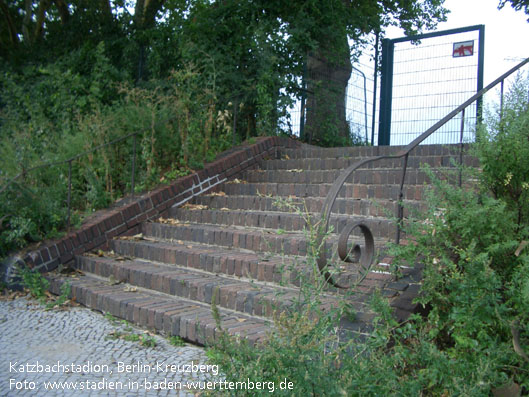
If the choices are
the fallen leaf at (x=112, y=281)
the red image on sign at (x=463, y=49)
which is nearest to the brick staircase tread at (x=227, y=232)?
the fallen leaf at (x=112, y=281)

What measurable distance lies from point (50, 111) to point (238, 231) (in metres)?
6.27

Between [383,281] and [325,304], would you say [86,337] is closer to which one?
[325,304]

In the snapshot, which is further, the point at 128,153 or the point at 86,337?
the point at 128,153

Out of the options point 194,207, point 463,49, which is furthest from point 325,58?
point 194,207

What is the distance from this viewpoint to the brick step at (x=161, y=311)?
12.1ft

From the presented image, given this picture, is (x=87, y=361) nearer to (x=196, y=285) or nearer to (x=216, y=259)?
(x=196, y=285)

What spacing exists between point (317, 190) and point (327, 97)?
346cm

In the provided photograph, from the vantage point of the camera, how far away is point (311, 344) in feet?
7.40

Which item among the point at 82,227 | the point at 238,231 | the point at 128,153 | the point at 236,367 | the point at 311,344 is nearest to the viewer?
the point at 311,344

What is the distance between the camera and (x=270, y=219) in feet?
18.3

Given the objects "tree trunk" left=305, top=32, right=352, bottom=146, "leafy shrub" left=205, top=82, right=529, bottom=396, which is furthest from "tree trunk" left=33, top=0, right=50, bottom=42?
"leafy shrub" left=205, top=82, right=529, bottom=396

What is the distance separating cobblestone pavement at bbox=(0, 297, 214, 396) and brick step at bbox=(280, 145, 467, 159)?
379cm

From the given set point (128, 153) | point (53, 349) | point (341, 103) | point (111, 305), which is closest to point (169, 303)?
point (111, 305)

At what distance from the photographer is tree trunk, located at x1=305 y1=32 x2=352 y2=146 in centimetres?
904
